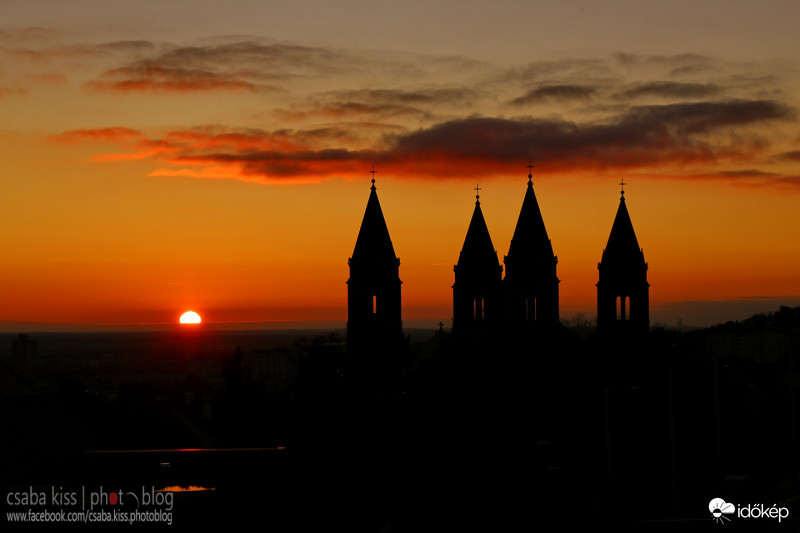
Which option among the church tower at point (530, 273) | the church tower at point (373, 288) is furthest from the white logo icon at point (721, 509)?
the church tower at point (373, 288)

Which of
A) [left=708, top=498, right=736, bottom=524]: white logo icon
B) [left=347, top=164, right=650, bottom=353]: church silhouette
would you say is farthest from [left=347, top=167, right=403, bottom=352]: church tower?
[left=708, top=498, right=736, bottom=524]: white logo icon

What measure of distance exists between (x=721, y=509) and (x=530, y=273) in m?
32.3

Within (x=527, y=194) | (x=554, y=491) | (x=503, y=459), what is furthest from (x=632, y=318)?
(x=554, y=491)

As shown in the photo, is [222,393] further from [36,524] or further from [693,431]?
[36,524]

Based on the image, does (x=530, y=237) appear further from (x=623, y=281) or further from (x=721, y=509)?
(x=721, y=509)

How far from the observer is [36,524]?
2345 centimetres

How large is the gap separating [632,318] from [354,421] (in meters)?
18.6

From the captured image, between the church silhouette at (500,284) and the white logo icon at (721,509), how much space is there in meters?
31.6

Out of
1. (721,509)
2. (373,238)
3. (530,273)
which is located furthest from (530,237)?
(721,509)

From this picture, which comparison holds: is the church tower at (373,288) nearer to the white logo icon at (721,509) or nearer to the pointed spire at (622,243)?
the pointed spire at (622,243)

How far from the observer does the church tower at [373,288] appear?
58.1 meters

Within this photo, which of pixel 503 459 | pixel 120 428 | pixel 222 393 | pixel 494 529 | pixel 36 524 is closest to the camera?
pixel 36 524

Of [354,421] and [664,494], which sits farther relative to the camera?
[354,421]

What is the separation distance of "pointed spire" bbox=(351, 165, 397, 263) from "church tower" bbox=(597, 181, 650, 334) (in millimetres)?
10194
